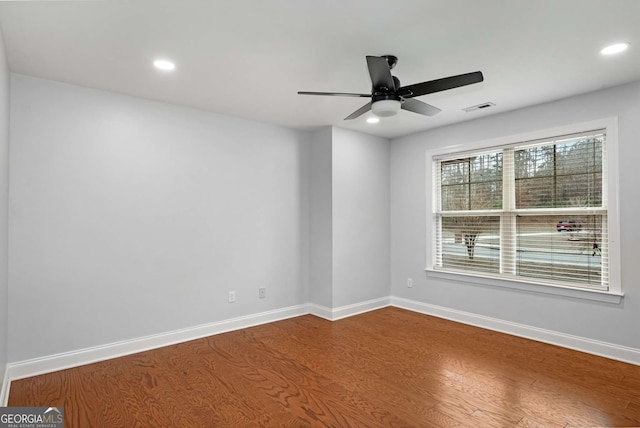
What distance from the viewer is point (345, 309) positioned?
186 inches

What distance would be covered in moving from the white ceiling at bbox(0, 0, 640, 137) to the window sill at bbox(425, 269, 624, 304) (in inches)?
76.9

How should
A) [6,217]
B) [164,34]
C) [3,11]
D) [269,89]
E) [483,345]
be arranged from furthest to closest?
[483,345] → [269,89] → [6,217] → [164,34] → [3,11]

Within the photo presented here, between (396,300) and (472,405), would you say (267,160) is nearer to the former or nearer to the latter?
(396,300)

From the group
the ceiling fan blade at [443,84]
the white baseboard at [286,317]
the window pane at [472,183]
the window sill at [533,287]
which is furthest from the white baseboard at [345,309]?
the ceiling fan blade at [443,84]

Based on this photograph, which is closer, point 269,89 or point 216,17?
point 216,17

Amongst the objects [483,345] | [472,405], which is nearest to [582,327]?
[483,345]

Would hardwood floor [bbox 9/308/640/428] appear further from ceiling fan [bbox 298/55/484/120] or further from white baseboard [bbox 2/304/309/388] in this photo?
ceiling fan [bbox 298/55/484/120]

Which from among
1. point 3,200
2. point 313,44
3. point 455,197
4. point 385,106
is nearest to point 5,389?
point 3,200

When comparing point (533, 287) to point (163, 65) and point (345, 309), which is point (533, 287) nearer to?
point (345, 309)

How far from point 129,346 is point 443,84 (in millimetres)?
3606

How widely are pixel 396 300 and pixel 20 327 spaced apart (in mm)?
4303

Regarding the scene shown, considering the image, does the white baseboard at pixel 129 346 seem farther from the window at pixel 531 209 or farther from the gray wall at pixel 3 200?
the window at pixel 531 209

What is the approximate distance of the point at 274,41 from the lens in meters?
2.46

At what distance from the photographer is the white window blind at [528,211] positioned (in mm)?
3537
